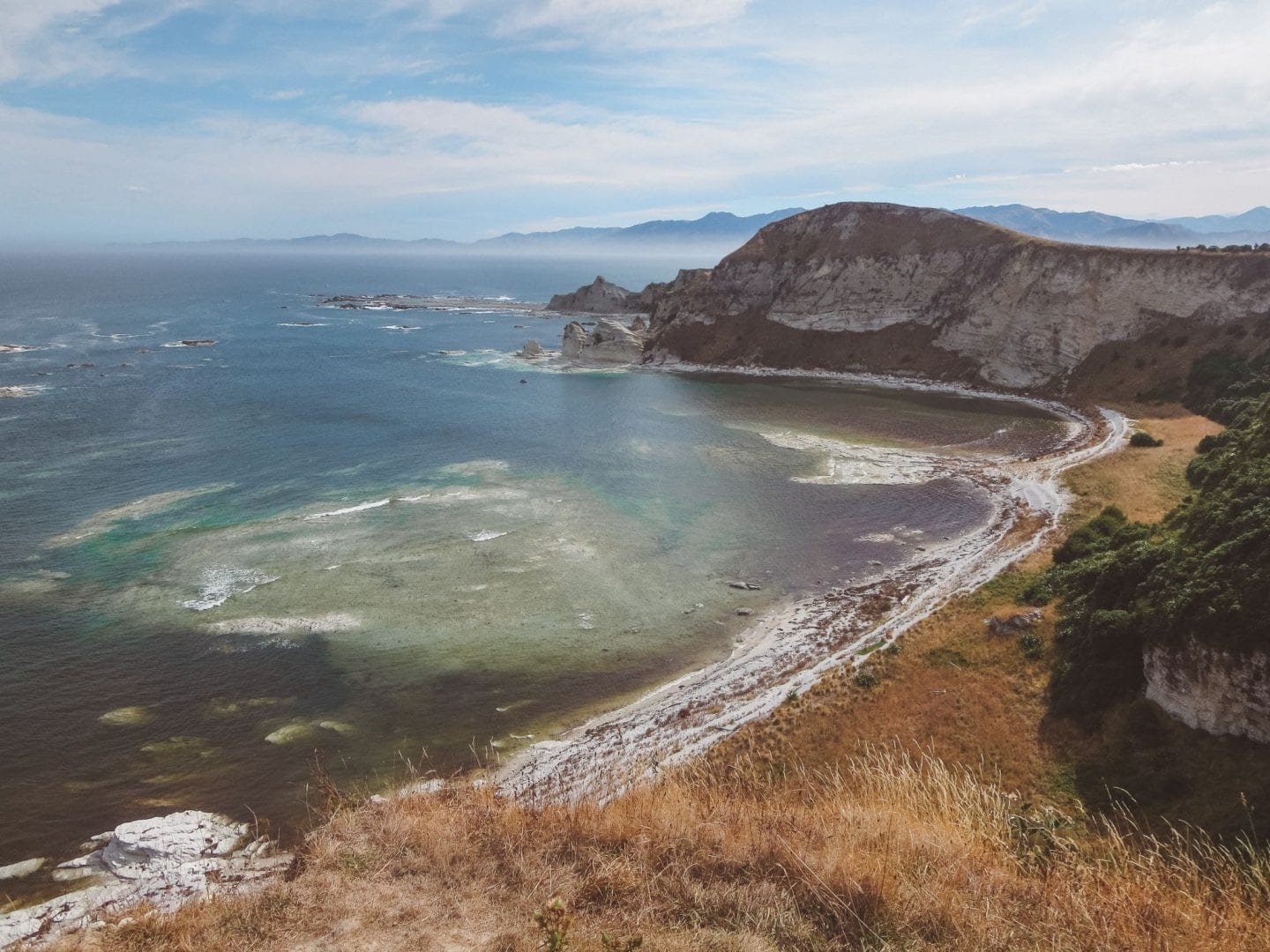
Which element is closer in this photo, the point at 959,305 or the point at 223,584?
the point at 223,584

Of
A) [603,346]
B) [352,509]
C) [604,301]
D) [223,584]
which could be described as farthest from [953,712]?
[604,301]

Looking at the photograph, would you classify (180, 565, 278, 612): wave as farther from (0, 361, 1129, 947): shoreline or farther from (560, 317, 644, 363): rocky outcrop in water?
(560, 317, 644, 363): rocky outcrop in water

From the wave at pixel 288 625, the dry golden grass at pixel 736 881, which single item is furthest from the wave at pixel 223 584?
the dry golden grass at pixel 736 881

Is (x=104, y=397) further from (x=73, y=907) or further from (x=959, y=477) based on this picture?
(x=959, y=477)

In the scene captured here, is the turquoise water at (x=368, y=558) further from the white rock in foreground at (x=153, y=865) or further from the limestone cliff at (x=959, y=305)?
the limestone cliff at (x=959, y=305)

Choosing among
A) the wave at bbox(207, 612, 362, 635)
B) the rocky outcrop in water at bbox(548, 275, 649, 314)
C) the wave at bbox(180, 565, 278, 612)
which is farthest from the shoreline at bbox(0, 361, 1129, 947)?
the rocky outcrop in water at bbox(548, 275, 649, 314)

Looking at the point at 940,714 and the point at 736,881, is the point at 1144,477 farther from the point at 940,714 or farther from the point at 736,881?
the point at 736,881

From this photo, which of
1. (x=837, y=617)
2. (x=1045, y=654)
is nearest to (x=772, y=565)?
(x=837, y=617)
